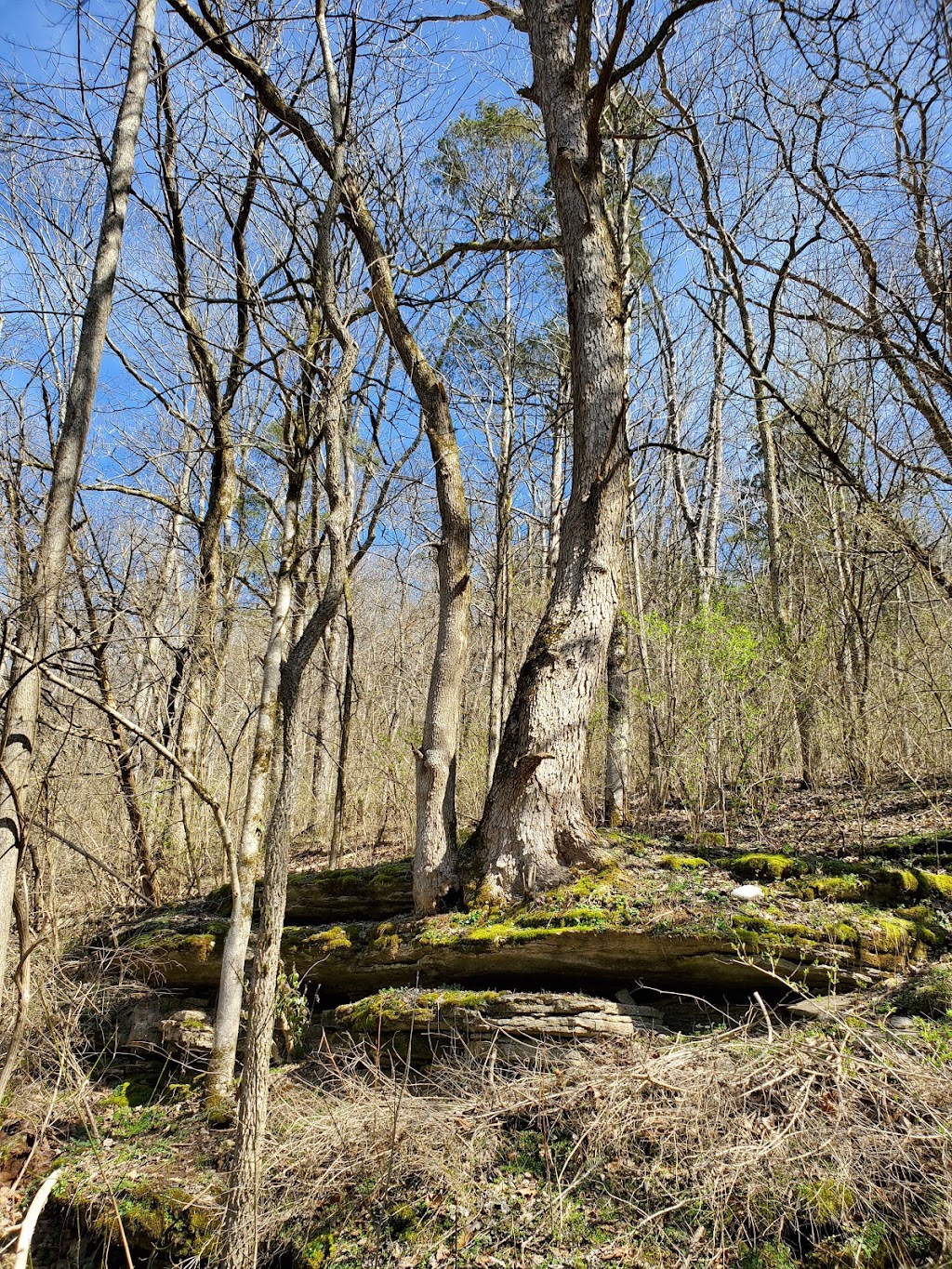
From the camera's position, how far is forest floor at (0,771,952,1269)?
10.2 ft

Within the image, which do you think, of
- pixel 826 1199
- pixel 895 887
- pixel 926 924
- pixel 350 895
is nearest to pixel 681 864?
pixel 895 887

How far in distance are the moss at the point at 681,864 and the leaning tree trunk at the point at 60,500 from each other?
13.1 ft

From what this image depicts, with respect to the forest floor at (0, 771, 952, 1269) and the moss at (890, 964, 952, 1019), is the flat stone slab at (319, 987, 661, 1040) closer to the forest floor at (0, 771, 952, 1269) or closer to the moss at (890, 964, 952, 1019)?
the forest floor at (0, 771, 952, 1269)

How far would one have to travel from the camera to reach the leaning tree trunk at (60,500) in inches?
102

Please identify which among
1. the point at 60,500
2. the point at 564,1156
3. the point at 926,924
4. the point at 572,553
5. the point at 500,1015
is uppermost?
the point at 572,553

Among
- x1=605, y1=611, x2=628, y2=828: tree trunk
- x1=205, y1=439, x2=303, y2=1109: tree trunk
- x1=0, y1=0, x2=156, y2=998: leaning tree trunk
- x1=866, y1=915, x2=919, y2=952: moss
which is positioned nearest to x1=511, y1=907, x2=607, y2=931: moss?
x1=866, y1=915, x2=919, y2=952: moss

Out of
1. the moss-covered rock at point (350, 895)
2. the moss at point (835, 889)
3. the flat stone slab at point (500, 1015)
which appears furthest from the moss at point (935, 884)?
the moss-covered rock at point (350, 895)

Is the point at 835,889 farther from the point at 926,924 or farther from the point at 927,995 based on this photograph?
the point at 927,995

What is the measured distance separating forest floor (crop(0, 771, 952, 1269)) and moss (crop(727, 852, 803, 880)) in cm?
92

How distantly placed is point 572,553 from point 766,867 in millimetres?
2576

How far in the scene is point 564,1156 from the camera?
12.1 ft

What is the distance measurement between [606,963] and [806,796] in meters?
4.01

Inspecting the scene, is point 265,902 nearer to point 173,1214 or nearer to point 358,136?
point 173,1214

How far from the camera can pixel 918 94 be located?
613 cm
